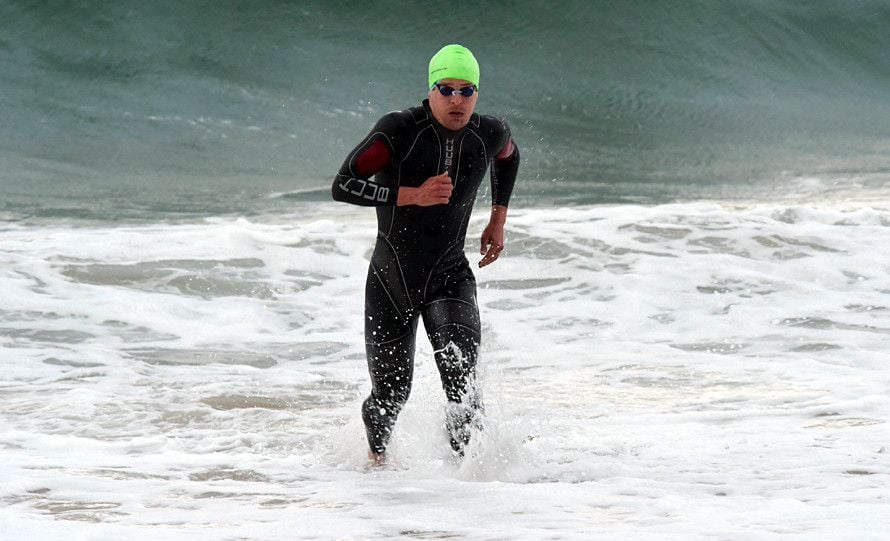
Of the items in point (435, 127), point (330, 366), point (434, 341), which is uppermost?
point (435, 127)

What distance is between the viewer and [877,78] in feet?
82.8

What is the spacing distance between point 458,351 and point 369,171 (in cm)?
79

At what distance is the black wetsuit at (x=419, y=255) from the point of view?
5016 mm

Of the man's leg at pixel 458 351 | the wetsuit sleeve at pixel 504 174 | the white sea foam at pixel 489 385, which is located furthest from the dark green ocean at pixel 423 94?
the man's leg at pixel 458 351

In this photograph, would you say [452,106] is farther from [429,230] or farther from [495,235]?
[495,235]

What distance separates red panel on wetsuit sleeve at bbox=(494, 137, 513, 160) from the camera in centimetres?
542

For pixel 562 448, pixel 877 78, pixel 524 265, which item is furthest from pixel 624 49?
pixel 562 448

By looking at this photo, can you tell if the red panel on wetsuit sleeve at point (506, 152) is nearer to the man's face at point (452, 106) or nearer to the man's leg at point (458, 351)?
the man's face at point (452, 106)

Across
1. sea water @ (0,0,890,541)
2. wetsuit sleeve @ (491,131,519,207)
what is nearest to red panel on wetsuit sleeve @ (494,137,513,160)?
wetsuit sleeve @ (491,131,519,207)

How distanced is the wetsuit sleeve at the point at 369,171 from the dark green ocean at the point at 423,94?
31.9ft

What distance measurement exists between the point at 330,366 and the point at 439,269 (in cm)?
300

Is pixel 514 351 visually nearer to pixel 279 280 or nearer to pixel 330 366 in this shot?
pixel 330 366

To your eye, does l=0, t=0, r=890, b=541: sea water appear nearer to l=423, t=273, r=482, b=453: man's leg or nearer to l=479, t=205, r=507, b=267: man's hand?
l=423, t=273, r=482, b=453: man's leg

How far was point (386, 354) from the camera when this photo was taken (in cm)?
530
